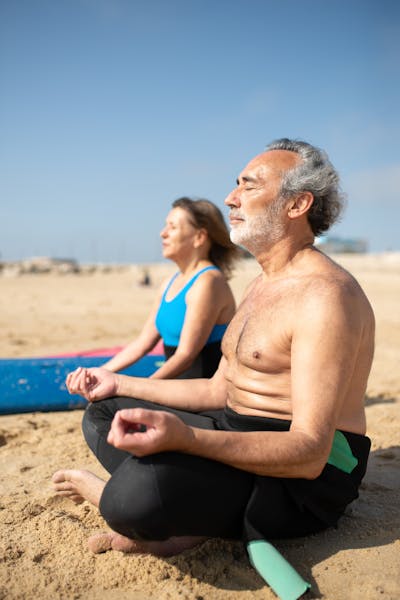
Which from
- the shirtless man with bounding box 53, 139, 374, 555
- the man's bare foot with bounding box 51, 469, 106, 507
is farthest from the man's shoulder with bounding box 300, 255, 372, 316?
the man's bare foot with bounding box 51, 469, 106, 507

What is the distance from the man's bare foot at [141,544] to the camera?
2.33 m

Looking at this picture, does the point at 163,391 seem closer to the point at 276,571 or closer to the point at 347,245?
the point at 276,571

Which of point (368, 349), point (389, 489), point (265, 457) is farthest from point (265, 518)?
point (389, 489)

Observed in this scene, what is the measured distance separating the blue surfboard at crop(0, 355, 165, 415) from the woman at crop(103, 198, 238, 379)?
0.73 m

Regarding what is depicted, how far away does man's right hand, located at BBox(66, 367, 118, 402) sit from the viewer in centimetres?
301

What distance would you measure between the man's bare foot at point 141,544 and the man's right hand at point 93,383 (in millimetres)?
820

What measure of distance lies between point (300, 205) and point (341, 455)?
3.59ft

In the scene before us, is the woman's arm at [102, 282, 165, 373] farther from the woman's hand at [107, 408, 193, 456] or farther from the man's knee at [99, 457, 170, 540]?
the woman's hand at [107, 408, 193, 456]

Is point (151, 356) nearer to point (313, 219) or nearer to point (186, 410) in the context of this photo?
point (186, 410)

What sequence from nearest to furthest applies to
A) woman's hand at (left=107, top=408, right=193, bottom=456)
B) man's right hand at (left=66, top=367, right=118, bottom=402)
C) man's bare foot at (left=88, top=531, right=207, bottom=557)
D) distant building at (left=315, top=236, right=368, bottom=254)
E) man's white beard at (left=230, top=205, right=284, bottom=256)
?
woman's hand at (left=107, top=408, right=193, bottom=456) → man's bare foot at (left=88, top=531, right=207, bottom=557) → man's white beard at (left=230, top=205, right=284, bottom=256) → man's right hand at (left=66, top=367, right=118, bottom=402) → distant building at (left=315, top=236, right=368, bottom=254)

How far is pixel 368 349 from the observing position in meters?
2.39

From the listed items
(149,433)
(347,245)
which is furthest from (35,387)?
(347,245)

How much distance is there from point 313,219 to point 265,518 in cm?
134

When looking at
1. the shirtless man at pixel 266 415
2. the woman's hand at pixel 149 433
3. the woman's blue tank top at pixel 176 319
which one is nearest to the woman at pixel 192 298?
the woman's blue tank top at pixel 176 319
